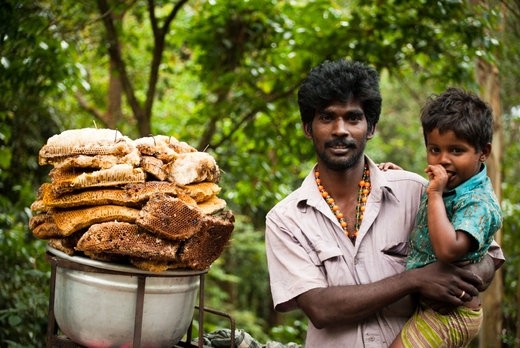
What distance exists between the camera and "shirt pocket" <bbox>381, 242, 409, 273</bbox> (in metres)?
2.02

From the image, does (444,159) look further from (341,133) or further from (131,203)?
(131,203)

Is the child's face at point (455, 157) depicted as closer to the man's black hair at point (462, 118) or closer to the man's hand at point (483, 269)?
the man's black hair at point (462, 118)

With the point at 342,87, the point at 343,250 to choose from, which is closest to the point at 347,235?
the point at 343,250

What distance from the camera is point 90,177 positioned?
6.20ft

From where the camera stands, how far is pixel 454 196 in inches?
74.0

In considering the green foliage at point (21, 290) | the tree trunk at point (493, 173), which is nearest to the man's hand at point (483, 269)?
the green foliage at point (21, 290)

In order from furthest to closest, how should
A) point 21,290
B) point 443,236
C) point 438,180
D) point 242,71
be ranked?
point 242,71 < point 21,290 < point 438,180 < point 443,236

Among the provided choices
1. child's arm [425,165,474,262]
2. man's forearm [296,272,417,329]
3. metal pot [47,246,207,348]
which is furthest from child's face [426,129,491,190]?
metal pot [47,246,207,348]

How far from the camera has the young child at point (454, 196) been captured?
70.6 inches

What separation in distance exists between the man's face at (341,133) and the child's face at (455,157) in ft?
1.05

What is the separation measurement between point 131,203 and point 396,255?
1021 mm

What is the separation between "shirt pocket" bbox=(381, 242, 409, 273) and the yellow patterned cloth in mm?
182

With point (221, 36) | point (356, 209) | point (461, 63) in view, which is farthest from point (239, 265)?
point (356, 209)

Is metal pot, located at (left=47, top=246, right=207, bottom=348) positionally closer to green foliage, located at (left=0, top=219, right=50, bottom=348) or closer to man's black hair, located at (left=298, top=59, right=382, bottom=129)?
man's black hair, located at (left=298, top=59, right=382, bottom=129)
